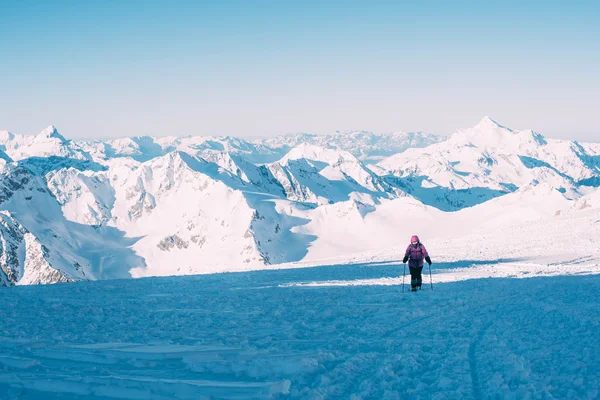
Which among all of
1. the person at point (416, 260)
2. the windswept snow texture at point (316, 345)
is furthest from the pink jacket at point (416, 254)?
the windswept snow texture at point (316, 345)

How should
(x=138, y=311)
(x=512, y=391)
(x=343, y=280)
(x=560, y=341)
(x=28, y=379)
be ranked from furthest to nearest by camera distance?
(x=343, y=280), (x=138, y=311), (x=560, y=341), (x=28, y=379), (x=512, y=391)

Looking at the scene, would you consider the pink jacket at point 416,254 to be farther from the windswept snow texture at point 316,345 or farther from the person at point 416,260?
the windswept snow texture at point 316,345

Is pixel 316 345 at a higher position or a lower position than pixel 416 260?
lower

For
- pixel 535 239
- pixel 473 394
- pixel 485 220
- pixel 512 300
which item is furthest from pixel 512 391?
pixel 485 220

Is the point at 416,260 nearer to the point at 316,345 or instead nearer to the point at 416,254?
the point at 416,254

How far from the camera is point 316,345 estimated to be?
9.90m

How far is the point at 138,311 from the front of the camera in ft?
49.2

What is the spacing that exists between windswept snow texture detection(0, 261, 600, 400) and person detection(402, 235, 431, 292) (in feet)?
2.04

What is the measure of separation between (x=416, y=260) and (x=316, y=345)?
8.95 meters

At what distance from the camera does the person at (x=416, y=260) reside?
17.5 m

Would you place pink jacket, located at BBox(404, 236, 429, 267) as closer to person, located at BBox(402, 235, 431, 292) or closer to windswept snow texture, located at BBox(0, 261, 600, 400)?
person, located at BBox(402, 235, 431, 292)

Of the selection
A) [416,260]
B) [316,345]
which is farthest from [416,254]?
[316,345]

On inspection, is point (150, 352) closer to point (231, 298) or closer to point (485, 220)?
point (231, 298)

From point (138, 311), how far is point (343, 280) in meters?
10.1
